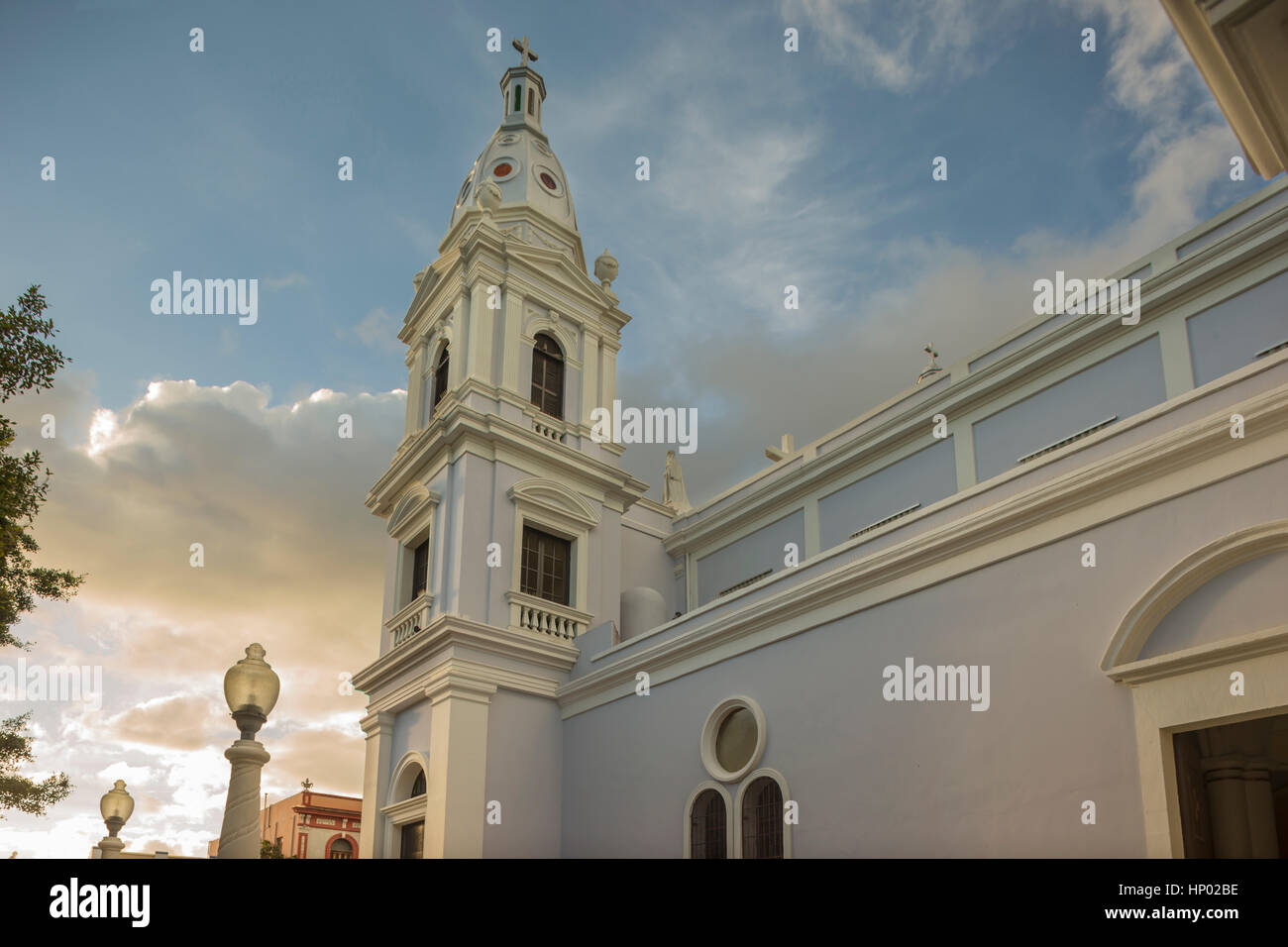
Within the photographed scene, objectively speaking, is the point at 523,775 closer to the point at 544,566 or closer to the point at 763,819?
the point at 544,566

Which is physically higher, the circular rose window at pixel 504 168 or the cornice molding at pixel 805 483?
the circular rose window at pixel 504 168

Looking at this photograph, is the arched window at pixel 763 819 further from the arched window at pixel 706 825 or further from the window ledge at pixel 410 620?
the window ledge at pixel 410 620

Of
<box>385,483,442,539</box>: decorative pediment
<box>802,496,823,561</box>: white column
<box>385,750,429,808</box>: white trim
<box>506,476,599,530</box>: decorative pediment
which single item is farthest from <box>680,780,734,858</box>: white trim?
<box>385,483,442,539</box>: decorative pediment

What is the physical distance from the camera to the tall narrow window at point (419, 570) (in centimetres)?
1973

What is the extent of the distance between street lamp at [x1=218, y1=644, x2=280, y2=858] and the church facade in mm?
6635

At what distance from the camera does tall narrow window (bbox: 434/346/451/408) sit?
70.1 ft

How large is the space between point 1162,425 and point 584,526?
1148 centimetres

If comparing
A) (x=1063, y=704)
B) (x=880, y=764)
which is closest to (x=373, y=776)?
(x=880, y=764)

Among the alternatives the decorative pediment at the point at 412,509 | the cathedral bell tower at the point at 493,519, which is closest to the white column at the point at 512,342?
the cathedral bell tower at the point at 493,519

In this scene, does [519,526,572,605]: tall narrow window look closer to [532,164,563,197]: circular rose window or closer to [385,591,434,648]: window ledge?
[385,591,434,648]: window ledge

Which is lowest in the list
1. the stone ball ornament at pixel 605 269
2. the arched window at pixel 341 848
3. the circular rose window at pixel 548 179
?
the arched window at pixel 341 848

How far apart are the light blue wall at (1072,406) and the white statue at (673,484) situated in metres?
8.57
